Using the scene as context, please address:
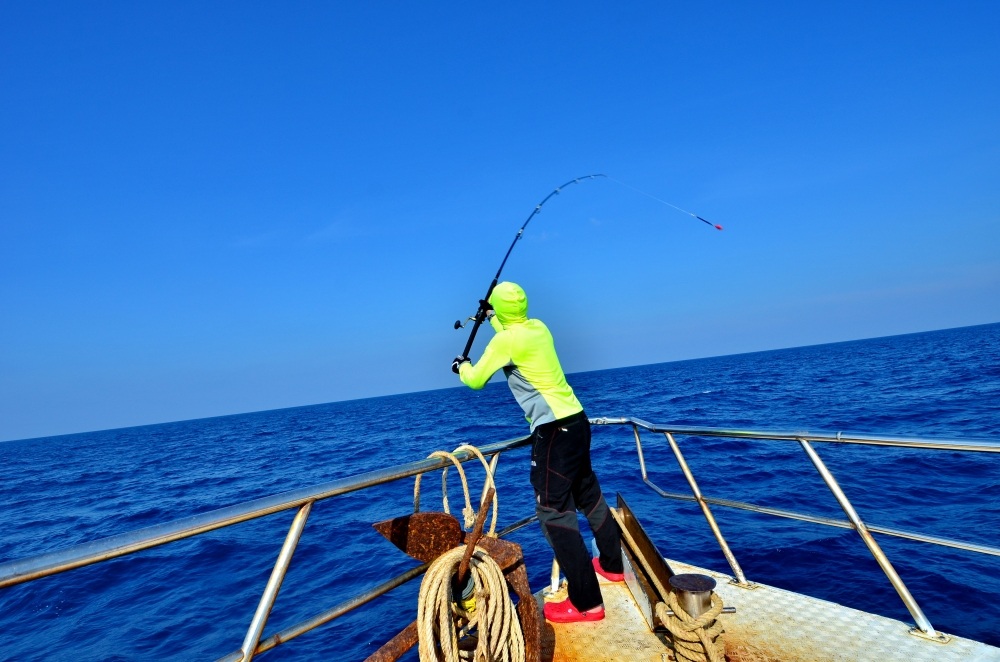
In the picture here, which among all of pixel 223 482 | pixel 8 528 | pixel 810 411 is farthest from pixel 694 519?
pixel 8 528

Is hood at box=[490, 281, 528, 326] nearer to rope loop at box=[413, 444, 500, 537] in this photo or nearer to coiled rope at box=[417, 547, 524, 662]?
rope loop at box=[413, 444, 500, 537]

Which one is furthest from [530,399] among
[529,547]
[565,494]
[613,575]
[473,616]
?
[529,547]

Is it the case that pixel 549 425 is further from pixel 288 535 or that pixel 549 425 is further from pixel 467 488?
pixel 288 535

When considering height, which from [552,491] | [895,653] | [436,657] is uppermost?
[552,491]

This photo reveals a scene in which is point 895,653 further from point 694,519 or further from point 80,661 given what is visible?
point 80,661

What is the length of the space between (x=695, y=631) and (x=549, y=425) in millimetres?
1232

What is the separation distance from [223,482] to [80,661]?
13.5m

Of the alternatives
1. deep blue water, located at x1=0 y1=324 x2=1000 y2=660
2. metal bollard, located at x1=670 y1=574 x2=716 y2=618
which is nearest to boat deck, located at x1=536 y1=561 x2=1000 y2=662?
metal bollard, located at x1=670 y1=574 x2=716 y2=618

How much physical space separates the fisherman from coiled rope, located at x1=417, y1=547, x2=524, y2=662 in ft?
2.86

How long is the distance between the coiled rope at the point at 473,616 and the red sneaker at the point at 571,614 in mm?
1153

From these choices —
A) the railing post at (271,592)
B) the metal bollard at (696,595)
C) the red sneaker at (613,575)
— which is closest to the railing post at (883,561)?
the metal bollard at (696,595)

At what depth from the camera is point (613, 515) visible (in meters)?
3.44

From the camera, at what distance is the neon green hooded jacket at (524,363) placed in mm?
3037

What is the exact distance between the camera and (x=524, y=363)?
3.08m
